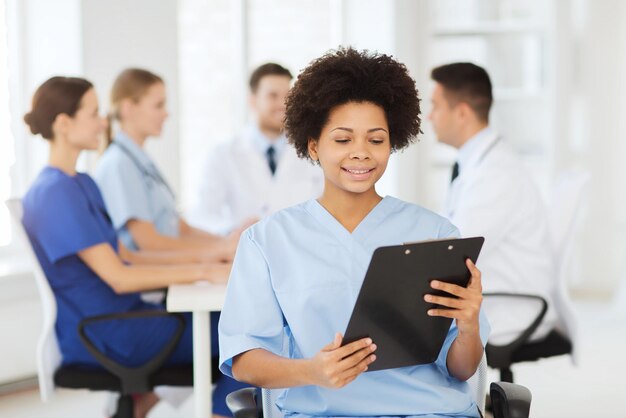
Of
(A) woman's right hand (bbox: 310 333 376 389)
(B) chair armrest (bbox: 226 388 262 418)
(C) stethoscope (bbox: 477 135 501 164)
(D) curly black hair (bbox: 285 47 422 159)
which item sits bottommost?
(B) chair armrest (bbox: 226 388 262 418)

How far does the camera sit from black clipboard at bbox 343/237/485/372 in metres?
1.47

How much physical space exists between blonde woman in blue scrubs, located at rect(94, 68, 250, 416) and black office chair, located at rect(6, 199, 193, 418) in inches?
21.7

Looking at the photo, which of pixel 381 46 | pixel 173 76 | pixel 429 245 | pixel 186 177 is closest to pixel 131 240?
pixel 173 76

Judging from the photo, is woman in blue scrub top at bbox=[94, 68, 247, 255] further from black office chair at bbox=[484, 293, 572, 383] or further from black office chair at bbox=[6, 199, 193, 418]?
black office chair at bbox=[484, 293, 572, 383]

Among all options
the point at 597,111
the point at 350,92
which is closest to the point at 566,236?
the point at 350,92

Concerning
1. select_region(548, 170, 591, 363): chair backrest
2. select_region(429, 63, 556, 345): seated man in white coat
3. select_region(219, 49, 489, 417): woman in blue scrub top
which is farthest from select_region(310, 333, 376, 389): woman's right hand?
select_region(548, 170, 591, 363): chair backrest

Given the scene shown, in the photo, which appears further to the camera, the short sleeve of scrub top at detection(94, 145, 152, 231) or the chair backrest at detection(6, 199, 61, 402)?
the short sleeve of scrub top at detection(94, 145, 152, 231)

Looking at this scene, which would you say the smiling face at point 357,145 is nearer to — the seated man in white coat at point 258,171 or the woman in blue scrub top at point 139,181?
the woman in blue scrub top at point 139,181

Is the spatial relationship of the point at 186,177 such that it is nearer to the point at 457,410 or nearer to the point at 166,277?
the point at 166,277

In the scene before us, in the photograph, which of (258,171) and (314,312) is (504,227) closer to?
(314,312)

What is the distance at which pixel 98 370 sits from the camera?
2.57 meters

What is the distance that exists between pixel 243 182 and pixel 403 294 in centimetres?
291

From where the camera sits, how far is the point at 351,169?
175cm

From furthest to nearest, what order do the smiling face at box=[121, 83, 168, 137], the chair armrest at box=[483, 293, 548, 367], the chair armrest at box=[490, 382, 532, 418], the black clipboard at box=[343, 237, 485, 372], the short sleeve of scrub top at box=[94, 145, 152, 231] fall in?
the smiling face at box=[121, 83, 168, 137]
the short sleeve of scrub top at box=[94, 145, 152, 231]
the chair armrest at box=[483, 293, 548, 367]
the chair armrest at box=[490, 382, 532, 418]
the black clipboard at box=[343, 237, 485, 372]
